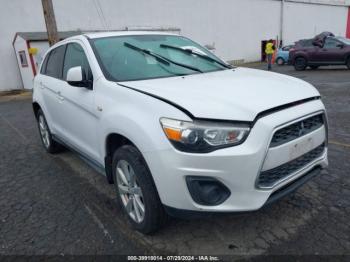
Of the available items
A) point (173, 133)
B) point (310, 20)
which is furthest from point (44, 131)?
point (310, 20)

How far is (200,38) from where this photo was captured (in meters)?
23.8

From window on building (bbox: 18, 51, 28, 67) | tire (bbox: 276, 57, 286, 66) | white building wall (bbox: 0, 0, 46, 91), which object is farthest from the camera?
tire (bbox: 276, 57, 286, 66)

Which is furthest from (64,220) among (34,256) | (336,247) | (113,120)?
(336,247)

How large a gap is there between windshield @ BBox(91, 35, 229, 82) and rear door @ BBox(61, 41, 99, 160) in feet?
0.77

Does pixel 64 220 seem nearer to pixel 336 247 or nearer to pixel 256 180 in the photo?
pixel 256 180

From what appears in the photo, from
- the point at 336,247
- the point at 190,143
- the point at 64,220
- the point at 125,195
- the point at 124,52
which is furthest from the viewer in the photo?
the point at 124,52

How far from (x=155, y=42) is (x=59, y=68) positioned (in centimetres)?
145

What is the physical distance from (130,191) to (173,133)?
2.79ft

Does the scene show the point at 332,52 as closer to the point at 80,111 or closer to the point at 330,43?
the point at 330,43

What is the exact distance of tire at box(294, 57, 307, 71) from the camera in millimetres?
16080

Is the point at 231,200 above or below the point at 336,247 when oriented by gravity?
above

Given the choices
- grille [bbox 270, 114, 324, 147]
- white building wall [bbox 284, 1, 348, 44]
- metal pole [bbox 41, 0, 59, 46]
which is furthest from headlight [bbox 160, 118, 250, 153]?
white building wall [bbox 284, 1, 348, 44]

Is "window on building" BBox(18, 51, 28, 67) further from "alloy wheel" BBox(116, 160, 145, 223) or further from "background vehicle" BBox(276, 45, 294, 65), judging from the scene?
"background vehicle" BBox(276, 45, 294, 65)

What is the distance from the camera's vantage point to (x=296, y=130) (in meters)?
2.41
